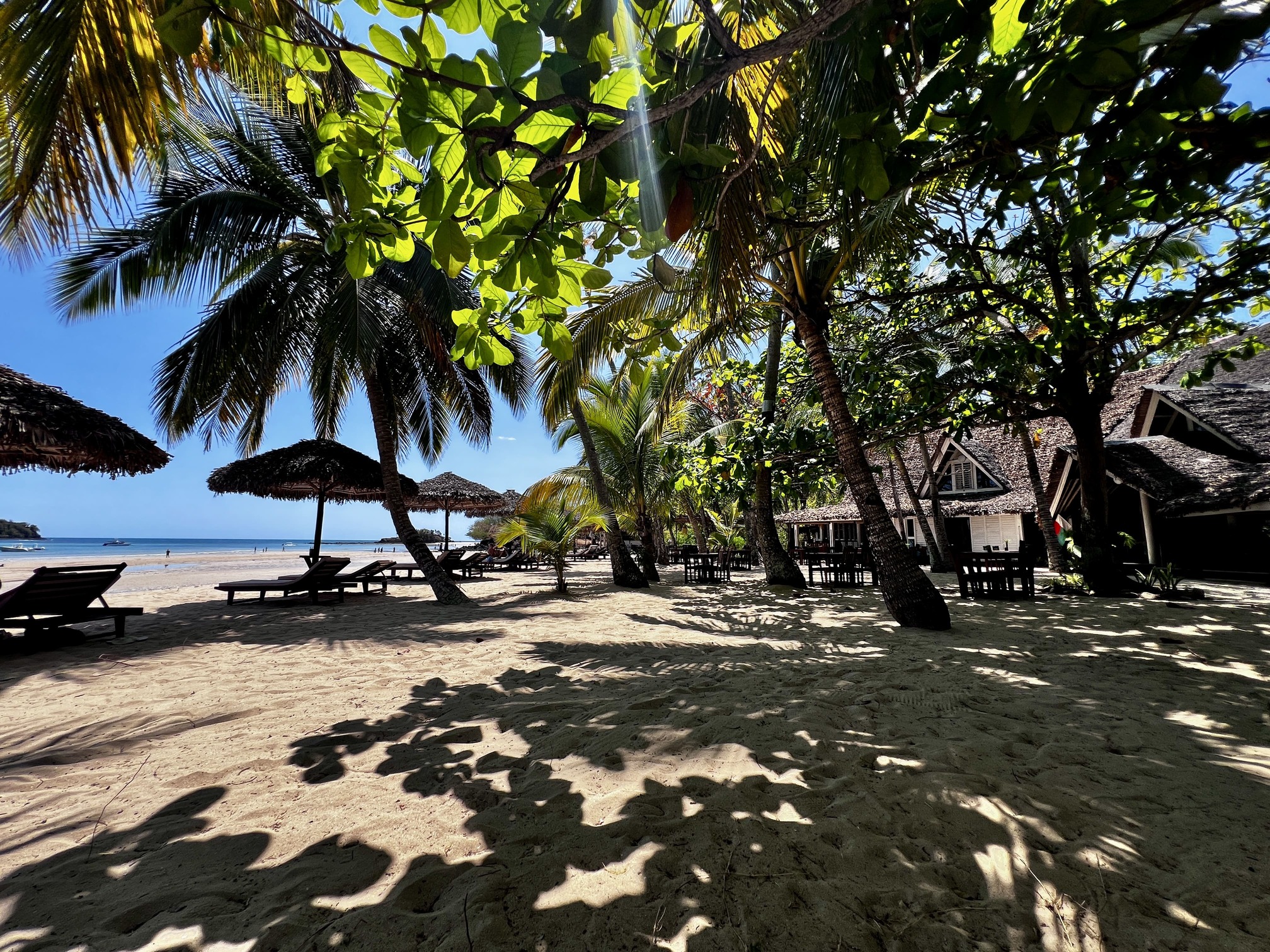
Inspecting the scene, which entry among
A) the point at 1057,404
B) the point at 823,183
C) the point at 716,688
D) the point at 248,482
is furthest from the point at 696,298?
the point at 248,482

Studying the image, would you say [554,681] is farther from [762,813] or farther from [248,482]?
[248,482]

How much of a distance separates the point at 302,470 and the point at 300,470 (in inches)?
1.1

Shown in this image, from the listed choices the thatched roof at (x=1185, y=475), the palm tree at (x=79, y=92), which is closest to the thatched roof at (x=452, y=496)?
the palm tree at (x=79, y=92)

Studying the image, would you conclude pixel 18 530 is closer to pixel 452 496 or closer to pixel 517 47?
pixel 452 496

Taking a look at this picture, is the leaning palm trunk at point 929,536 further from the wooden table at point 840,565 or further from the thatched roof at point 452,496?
the thatched roof at point 452,496

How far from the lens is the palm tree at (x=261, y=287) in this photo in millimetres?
7344

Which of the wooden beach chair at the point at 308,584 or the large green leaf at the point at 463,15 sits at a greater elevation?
the large green leaf at the point at 463,15

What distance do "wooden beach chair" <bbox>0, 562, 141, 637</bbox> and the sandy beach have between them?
94cm

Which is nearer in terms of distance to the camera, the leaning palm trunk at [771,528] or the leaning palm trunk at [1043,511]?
the leaning palm trunk at [771,528]

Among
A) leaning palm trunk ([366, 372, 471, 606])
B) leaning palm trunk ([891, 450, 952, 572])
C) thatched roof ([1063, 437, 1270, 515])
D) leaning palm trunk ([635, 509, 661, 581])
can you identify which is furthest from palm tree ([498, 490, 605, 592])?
thatched roof ([1063, 437, 1270, 515])

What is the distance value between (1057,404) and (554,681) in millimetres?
8606

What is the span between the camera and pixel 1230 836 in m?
1.71

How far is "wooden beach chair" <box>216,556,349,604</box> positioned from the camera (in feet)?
26.7

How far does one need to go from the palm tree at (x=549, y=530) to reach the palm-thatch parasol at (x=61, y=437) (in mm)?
5214
